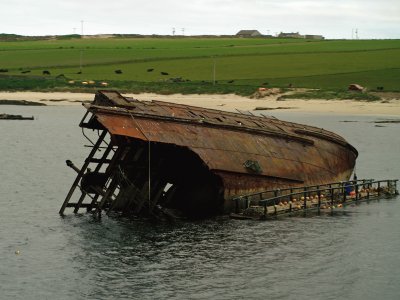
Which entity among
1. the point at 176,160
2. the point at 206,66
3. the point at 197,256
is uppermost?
the point at 206,66

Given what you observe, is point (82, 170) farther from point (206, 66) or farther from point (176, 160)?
point (206, 66)

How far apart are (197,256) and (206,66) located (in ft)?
362

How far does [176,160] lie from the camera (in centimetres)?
4175

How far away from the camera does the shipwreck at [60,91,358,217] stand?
40.0 meters

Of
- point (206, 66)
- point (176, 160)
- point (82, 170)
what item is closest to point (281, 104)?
point (206, 66)

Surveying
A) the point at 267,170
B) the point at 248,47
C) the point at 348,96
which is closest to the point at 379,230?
the point at 267,170

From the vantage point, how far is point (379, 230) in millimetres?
42406

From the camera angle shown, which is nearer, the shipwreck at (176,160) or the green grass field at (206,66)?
the shipwreck at (176,160)

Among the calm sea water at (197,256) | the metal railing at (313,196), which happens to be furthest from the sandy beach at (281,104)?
the calm sea water at (197,256)

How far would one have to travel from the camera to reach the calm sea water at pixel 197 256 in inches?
1226

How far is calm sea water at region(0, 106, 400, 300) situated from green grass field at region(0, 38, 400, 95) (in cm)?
7294

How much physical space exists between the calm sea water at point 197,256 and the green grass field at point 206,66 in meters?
72.9

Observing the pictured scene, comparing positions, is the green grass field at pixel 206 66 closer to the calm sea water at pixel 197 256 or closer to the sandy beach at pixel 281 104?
the sandy beach at pixel 281 104

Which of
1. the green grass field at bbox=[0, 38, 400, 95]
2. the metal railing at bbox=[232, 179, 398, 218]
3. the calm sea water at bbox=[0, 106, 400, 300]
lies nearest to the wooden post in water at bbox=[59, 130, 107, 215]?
the calm sea water at bbox=[0, 106, 400, 300]
